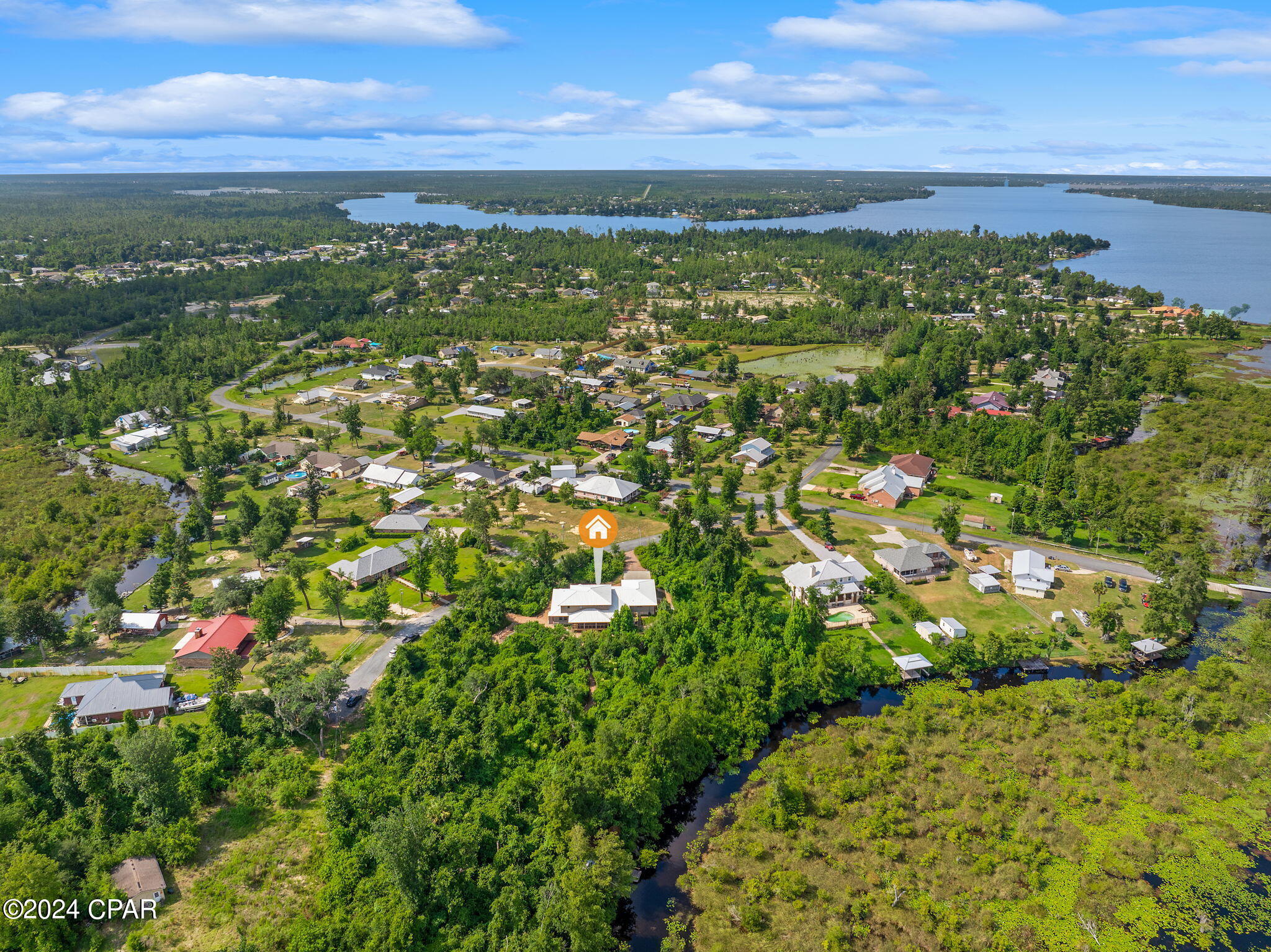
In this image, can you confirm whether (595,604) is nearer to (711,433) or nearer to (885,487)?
(885,487)

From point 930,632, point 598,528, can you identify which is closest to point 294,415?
point 598,528

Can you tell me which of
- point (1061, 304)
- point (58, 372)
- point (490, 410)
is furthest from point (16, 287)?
point (1061, 304)

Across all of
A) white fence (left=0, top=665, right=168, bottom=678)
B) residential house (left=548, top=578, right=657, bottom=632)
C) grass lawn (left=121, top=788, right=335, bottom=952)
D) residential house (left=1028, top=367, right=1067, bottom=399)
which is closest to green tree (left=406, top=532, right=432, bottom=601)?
residential house (left=548, top=578, right=657, bottom=632)

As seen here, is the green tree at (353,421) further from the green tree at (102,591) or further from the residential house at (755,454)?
the residential house at (755,454)

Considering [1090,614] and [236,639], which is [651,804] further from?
[1090,614]

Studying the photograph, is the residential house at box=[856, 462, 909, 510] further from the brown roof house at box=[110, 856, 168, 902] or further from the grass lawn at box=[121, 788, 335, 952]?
the brown roof house at box=[110, 856, 168, 902]

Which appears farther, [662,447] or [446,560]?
[662,447]
